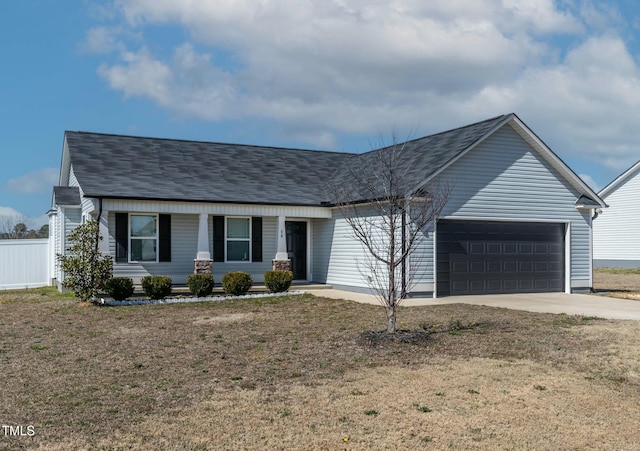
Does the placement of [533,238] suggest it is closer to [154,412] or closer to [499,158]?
[499,158]

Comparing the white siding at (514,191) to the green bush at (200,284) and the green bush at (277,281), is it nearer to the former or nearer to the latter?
the green bush at (277,281)

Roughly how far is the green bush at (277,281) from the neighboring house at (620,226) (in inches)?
997

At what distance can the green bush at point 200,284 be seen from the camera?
17.8 meters

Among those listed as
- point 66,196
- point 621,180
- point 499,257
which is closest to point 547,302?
point 499,257

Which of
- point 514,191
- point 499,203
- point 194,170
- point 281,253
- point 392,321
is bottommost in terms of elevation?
point 392,321

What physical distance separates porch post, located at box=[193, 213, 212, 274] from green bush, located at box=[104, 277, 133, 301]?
293 centimetres

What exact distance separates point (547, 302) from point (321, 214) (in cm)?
788

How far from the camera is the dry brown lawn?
6.15m

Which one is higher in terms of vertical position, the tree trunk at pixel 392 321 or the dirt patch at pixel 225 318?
the tree trunk at pixel 392 321

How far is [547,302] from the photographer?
1744 cm

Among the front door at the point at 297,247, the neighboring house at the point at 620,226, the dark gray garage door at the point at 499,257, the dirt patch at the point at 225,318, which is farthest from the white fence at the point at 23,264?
the neighboring house at the point at 620,226

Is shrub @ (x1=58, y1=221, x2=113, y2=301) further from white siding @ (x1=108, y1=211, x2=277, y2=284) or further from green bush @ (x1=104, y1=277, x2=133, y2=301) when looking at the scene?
white siding @ (x1=108, y1=211, x2=277, y2=284)

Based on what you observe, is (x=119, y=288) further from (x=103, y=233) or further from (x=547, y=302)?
(x=547, y=302)

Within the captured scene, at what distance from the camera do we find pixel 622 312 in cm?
1516
